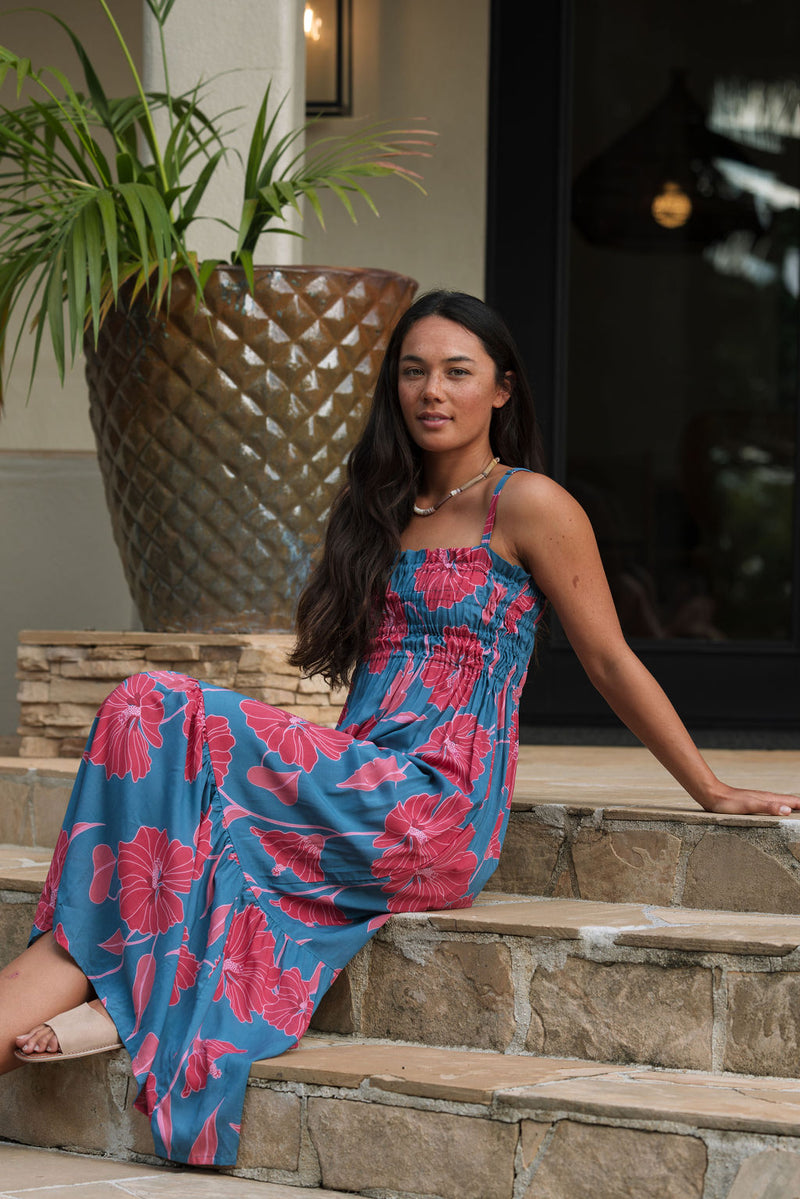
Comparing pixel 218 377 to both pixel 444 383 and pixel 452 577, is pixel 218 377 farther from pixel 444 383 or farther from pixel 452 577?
pixel 452 577

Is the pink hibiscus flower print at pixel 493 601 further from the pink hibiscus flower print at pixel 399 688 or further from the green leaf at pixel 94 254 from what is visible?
the green leaf at pixel 94 254

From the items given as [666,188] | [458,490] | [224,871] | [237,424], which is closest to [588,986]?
[224,871]

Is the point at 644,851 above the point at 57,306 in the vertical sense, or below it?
below

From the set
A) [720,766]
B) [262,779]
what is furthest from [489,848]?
[720,766]

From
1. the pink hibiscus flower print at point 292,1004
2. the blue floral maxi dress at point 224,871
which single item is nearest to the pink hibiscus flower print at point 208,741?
the blue floral maxi dress at point 224,871

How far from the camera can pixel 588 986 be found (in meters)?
2.04

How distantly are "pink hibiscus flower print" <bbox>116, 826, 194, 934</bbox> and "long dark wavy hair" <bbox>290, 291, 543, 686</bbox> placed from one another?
1.82ft

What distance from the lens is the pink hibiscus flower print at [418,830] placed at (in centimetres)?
215

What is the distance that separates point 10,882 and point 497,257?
248 cm

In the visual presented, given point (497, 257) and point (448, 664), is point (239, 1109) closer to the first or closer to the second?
point (448, 664)

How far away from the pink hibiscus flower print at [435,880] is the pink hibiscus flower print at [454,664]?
248 millimetres

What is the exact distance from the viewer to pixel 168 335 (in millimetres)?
3188

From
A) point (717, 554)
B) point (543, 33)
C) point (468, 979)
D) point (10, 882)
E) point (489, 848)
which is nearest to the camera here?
point (468, 979)

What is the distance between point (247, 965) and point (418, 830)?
12.9 inches
